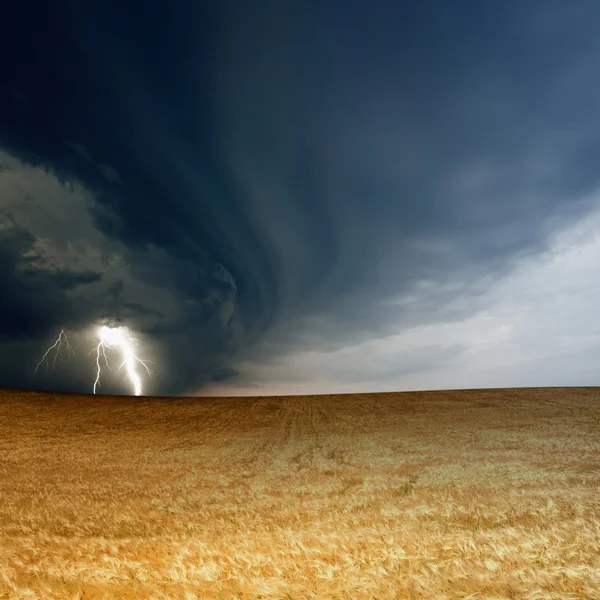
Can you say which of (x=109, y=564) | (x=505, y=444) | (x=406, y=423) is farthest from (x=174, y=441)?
(x=109, y=564)

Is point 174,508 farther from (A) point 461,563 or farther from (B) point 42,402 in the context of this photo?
(B) point 42,402

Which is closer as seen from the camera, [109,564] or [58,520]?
[109,564]

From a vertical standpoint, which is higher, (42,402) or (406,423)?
(42,402)

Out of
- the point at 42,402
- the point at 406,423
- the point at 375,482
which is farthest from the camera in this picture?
the point at 42,402

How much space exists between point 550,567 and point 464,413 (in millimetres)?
22490

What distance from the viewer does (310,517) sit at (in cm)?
675

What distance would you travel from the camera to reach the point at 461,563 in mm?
4484

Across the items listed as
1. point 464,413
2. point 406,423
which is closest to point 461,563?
point 406,423

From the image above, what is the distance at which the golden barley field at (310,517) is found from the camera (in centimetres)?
427

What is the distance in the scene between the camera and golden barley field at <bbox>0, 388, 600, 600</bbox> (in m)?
4.27

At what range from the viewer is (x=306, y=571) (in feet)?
14.8

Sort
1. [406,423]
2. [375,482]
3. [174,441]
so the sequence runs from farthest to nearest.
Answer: [406,423] → [174,441] → [375,482]

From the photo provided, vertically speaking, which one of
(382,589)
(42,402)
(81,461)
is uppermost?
(42,402)

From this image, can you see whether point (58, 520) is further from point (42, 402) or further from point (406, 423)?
point (42, 402)
